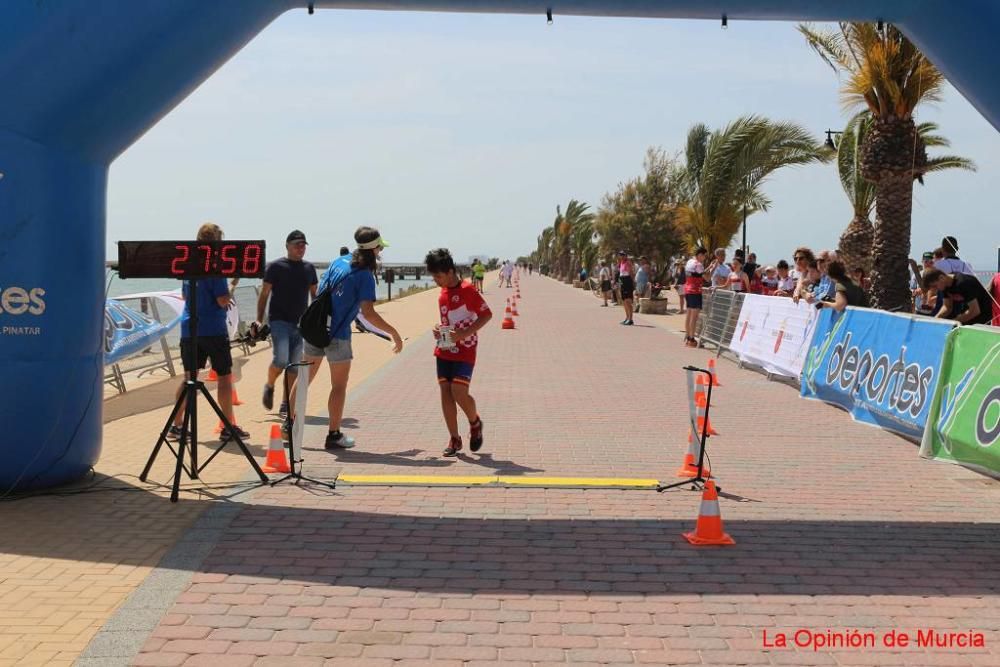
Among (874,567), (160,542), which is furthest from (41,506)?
(874,567)

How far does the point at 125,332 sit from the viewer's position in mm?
12016

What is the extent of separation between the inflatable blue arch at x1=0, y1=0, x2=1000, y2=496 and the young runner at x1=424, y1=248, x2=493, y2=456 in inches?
82.3

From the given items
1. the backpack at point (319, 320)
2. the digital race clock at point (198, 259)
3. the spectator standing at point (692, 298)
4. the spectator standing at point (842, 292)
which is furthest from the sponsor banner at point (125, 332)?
the spectator standing at point (692, 298)

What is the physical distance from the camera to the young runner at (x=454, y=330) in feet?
26.0

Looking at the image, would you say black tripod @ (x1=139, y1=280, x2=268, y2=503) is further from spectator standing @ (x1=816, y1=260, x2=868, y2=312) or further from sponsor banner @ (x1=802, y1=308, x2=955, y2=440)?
spectator standing @ (x1=816, y1=260, x2=868, y2=312)

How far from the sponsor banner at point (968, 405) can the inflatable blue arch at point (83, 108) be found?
75.5 inches

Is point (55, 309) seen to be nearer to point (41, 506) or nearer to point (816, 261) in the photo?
point (41, 506)

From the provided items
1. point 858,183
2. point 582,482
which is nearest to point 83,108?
point 582,482

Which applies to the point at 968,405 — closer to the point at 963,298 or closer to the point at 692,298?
the point at 963,298

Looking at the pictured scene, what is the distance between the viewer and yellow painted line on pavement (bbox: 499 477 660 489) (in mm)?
7078

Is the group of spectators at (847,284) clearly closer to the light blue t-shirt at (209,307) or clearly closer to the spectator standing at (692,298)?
the spectator standing at (692,298)

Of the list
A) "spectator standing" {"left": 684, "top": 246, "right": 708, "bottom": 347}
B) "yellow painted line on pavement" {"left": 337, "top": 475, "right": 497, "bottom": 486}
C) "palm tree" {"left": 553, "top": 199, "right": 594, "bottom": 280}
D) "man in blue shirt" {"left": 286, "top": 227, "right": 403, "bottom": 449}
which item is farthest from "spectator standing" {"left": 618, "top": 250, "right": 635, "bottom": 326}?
"palm tree" {"left": 553, "top": 199, "right": 594, "bottom": 280}

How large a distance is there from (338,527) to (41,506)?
6.83 ft

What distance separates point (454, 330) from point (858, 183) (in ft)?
70.3
